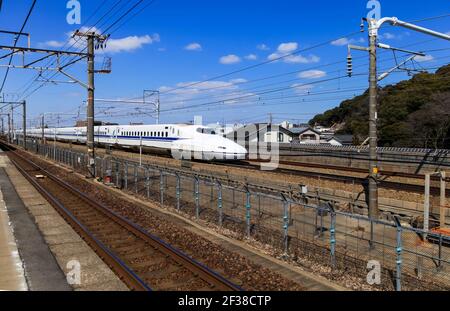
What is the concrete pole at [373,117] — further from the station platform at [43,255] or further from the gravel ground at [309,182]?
the station platform at [43,255]

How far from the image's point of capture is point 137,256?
9.40m

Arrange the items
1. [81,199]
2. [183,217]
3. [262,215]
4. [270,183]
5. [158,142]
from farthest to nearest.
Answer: [158,142] → [270,183] → [81,199] → [183,217] → [262,215]

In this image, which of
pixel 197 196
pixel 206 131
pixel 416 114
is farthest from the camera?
pixel 416 114

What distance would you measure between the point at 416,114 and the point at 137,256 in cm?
3938

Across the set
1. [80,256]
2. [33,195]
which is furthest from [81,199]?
[80,256]

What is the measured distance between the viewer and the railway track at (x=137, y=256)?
7.61m

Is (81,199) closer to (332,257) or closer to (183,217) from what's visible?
(183,217)

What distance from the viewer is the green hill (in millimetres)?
38906

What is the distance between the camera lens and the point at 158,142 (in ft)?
120

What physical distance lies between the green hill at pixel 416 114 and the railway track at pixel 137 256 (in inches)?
1179

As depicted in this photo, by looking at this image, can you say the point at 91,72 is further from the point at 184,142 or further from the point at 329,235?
the point at 329,235

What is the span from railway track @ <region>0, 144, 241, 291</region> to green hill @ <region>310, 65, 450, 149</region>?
98.3ft

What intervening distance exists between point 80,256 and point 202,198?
6.51 m

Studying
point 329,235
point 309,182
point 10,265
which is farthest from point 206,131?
point 10,265
